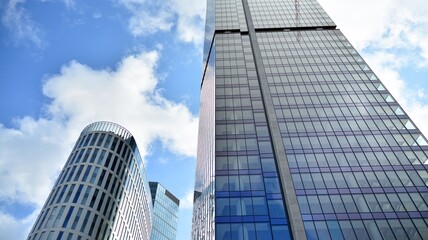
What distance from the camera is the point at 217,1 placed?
102 meters

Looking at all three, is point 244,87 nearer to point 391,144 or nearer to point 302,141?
point 302,141

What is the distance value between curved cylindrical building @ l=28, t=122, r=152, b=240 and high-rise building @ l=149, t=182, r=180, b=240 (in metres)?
29.3

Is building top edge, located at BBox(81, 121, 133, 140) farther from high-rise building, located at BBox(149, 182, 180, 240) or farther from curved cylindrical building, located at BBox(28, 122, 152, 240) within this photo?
high-rise building, located at BBox(149, 182, 180, 240)

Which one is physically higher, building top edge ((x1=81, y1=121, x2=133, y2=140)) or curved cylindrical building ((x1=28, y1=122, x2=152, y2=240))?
building top edge ((x1=81, y1=121, x2=133, y2=140))

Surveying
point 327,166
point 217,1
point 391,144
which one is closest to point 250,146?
point 327,166

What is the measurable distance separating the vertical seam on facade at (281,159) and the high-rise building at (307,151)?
0.14m

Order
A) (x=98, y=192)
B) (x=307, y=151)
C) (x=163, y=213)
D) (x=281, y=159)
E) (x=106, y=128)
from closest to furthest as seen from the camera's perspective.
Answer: (x=281, y=159)
(x=307, y=151)
(x=98, y=192)
(x=106, y=128)
(x=163, y=213)

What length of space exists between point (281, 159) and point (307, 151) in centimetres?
484

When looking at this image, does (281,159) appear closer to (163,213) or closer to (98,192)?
(98,192)

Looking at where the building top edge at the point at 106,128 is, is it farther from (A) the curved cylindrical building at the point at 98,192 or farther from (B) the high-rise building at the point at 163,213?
(B) the high-rise building at the point at 163,213

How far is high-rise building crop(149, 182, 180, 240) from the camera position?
128500mm

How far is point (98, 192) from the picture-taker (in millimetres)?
73625

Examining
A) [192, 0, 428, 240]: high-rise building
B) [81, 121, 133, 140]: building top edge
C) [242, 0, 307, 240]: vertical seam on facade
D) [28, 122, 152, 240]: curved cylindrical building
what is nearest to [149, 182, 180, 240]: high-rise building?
[28, 122, 152, 240]: curved cylindrical building

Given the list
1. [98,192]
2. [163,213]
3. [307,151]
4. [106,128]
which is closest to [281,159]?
[307,151]
